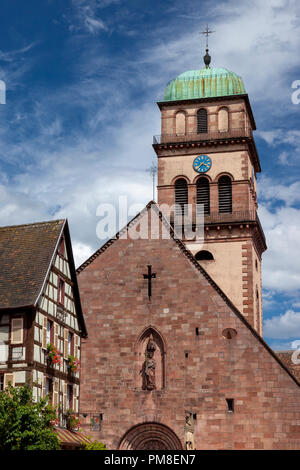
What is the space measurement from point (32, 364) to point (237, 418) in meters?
10.1

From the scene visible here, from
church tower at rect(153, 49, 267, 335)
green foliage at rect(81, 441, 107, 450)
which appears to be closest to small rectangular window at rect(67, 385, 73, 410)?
green foliage at rect(81, 441, 107, 450)

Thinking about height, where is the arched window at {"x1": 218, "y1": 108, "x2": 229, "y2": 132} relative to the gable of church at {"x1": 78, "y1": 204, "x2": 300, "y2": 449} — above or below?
above

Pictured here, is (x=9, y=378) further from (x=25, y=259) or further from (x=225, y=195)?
(x=225, y=195)

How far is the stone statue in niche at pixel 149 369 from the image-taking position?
37.1m

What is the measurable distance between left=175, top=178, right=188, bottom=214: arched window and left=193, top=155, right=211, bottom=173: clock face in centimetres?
109

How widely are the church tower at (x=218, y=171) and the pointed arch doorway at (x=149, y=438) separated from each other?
12.5 meters

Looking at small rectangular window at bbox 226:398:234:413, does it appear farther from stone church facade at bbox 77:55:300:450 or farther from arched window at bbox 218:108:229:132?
arched window at bbox 218:108:229:132

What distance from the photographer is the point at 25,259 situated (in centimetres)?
3247

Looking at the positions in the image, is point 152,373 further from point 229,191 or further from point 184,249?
point 229,191

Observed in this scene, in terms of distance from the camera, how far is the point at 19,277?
103 ft

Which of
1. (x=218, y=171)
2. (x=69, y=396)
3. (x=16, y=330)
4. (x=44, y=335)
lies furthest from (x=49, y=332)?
(x=218, y=171)

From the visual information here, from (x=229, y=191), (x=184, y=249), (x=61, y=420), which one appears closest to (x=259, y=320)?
(x=229, y=191)

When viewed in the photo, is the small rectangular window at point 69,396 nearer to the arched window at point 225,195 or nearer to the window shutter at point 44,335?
the window shutter at point 44,335

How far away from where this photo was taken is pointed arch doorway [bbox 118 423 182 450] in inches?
1433
